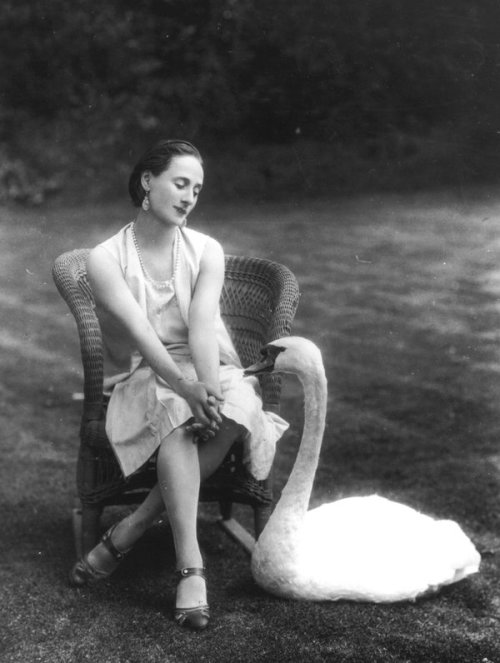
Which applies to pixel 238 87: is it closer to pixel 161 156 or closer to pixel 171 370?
pixel 161 156

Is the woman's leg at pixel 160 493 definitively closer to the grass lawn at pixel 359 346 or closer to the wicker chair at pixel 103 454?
the wicker chair at pixel 103 454

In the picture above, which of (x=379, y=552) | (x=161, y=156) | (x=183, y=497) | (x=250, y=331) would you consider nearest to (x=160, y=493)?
(x=183, y=497)

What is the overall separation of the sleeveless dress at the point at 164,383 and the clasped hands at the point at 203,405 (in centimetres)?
3

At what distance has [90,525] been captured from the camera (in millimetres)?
2760

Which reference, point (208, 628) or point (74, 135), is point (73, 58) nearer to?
point (74, 135)

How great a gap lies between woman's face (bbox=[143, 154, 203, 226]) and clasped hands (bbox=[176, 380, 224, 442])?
19.7 inches

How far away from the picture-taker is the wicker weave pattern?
2.69m

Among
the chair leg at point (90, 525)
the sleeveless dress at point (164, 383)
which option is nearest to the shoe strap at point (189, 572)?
the sleeveless dress at point (164, 383)

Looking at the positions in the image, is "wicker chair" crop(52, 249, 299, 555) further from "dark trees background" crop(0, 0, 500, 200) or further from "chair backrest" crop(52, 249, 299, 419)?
"dark trees background" crop(0, 0, 500, 200)

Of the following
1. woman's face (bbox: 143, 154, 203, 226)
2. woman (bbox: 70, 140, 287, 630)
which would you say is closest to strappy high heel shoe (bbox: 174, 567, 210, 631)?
woman (bbox: 70, 140, 287, 630)

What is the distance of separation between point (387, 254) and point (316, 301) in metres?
0.40

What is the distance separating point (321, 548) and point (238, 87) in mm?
2068

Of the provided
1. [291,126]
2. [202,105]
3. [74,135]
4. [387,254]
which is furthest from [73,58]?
[387,254]

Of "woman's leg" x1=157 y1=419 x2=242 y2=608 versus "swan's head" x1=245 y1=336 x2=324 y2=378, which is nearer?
"woman's leg" x1=157 y1=419 x2=242 y2=608
